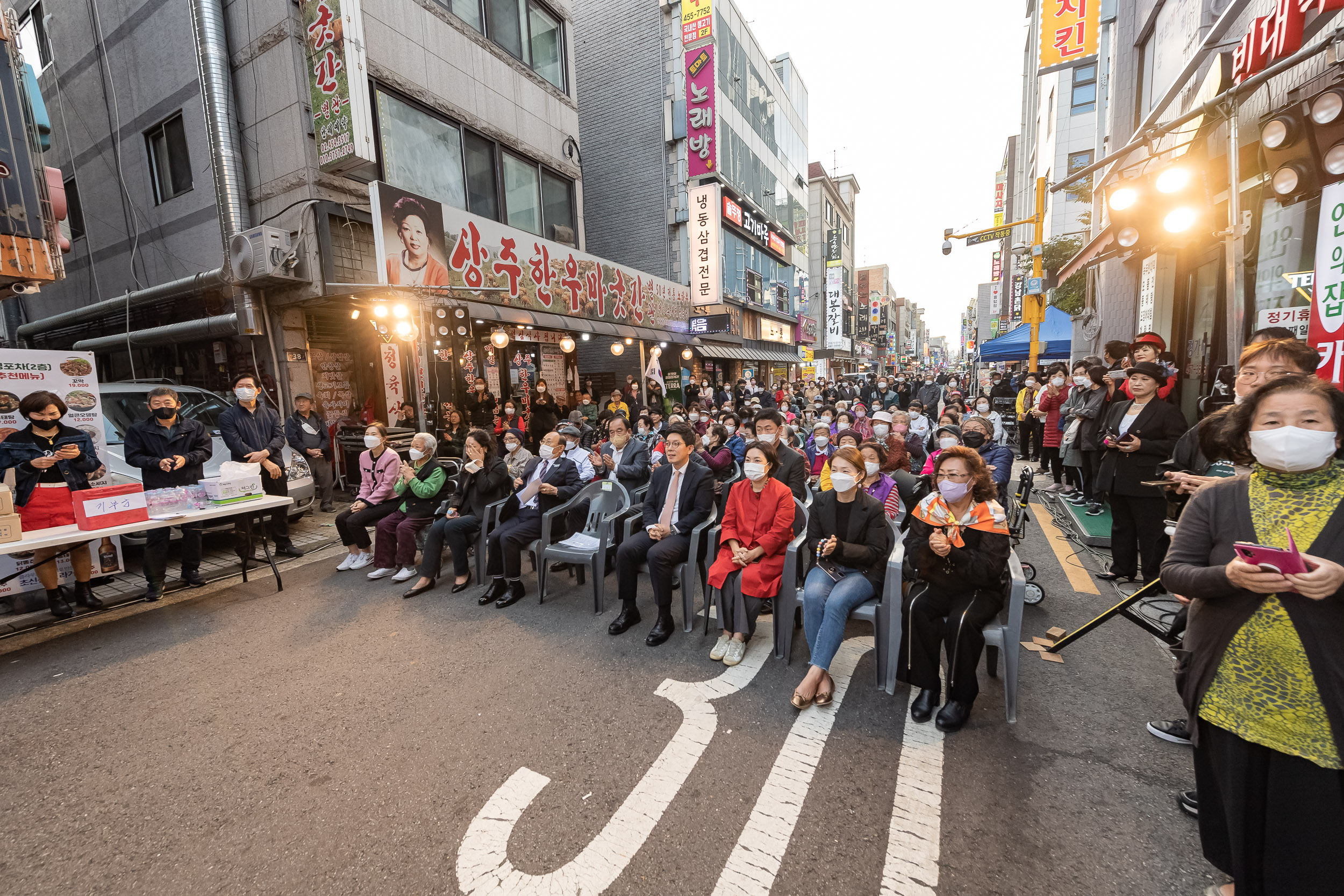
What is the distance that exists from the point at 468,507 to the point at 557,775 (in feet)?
12.1

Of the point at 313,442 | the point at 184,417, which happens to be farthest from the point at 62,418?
the point at 313,442

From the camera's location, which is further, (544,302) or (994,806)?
(544,302)

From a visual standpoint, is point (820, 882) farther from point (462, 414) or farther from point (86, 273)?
point (86, 273)

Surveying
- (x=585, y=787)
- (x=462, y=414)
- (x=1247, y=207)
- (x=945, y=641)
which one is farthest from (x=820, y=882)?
(x=462, y=414)

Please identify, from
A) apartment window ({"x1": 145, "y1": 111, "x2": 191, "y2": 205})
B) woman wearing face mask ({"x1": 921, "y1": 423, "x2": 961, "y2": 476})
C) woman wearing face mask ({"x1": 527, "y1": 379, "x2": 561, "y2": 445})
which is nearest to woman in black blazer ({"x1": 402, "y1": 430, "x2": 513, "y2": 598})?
woman wearing face mask ({"x1": 921, "y1": 423, "x2": 961, "y2": 476})

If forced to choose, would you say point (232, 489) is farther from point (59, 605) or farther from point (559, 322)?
point (559, 322)

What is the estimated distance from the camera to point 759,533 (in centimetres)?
407

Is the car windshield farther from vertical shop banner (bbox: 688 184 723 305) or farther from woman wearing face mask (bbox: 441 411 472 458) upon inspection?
vertical shop banner (bbox: 688 184 723 305)

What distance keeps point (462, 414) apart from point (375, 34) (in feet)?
22.3

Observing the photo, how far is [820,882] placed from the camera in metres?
2.15

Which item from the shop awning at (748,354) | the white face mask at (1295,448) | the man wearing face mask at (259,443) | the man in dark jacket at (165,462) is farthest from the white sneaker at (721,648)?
the shop awning at (748,354)

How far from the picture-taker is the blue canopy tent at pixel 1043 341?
51.3ft

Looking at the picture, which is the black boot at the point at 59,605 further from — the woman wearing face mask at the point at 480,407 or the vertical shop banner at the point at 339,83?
the vertical shop banner at the point at 339,83

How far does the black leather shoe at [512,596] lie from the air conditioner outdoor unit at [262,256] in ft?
23.2
